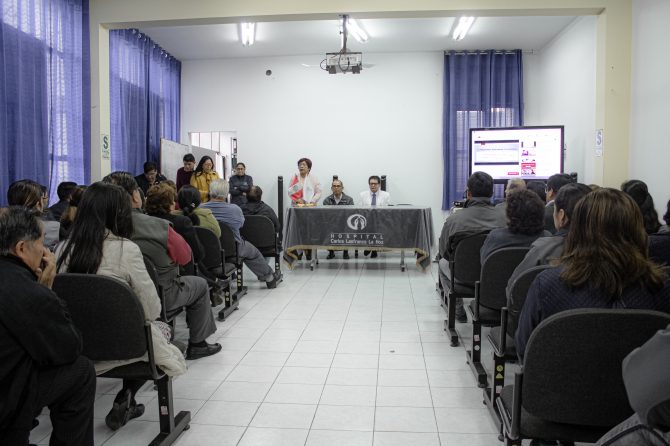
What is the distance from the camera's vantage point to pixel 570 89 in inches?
263

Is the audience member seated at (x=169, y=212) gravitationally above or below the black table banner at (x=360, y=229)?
above

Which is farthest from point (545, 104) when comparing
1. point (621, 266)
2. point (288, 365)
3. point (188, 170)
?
point (621, 266)

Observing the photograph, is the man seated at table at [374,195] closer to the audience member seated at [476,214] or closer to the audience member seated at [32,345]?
the audience member seated at [476,214]

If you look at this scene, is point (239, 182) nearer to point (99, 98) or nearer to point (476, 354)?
point (99, 98)

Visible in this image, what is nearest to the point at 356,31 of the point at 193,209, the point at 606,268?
the point at 193,209

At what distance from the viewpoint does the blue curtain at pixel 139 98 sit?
633 cm

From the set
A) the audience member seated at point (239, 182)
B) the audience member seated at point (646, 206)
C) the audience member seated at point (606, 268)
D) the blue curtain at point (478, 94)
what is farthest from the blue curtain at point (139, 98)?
the audience member seated at point (606, 268)

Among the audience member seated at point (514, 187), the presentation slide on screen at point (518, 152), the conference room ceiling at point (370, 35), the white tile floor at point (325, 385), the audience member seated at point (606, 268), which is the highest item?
the conference room ceiling at point (370, 35)

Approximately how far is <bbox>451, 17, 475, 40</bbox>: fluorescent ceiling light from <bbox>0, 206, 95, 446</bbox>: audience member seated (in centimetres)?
600

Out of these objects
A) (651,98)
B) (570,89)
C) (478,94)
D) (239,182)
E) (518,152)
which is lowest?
(239,182)

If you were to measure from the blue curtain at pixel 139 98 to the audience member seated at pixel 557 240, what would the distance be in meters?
5.44

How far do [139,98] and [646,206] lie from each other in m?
6.28

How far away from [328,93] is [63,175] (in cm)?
454

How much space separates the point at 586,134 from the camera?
6145 millimetres
